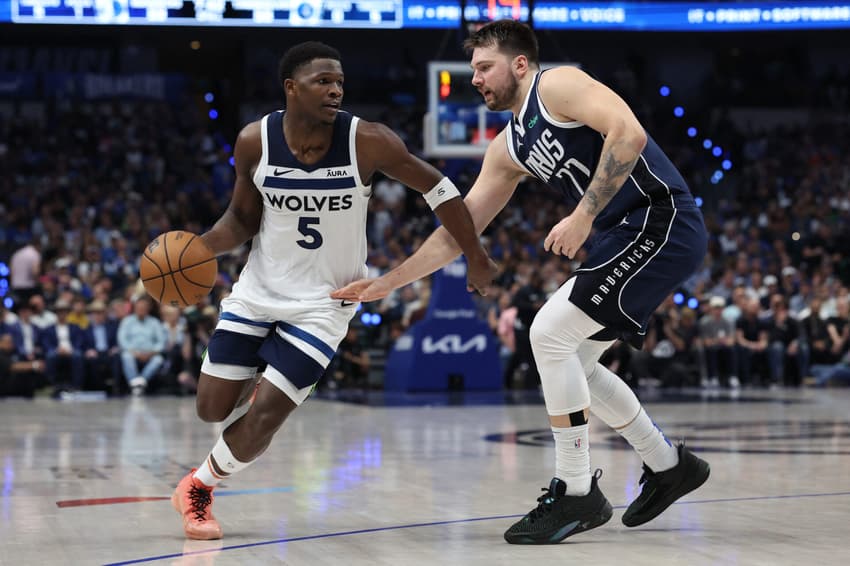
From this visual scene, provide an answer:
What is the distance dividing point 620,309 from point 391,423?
634cm

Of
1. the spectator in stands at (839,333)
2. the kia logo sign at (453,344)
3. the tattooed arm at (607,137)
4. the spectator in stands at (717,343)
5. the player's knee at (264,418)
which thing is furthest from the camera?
the spectator in stands at (839,333)

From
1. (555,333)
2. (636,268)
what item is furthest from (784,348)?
(555,333)

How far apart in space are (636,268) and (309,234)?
1370mm

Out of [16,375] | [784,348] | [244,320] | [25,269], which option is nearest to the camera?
[244,320]

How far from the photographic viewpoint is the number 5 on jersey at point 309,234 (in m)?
5.31

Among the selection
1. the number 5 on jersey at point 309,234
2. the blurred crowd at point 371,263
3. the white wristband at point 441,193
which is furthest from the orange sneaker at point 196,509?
the blurred crowd at point 371,263

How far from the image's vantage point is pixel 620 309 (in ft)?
16.6

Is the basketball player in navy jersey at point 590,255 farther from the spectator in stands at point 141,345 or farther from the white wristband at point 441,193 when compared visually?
the spectator in stands at point 141,345

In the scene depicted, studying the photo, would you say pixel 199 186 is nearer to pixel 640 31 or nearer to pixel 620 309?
pixel 640 31

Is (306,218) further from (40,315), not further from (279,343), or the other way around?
(40,315)

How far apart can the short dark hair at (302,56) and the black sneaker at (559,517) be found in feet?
6.55

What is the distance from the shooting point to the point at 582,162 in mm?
5141

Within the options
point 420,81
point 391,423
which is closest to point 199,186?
point 420,81

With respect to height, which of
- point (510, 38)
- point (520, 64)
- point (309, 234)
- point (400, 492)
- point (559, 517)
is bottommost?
point (400, 492)
